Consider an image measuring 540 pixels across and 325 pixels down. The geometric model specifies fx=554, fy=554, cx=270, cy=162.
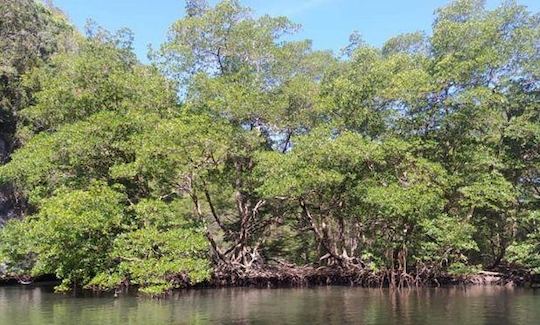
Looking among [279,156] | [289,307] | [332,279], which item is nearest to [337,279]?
[332,279]

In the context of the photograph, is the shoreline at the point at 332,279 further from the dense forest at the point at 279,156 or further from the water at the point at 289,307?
the water at the point at 289,307

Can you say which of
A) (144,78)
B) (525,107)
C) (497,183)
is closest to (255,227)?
(144,78)

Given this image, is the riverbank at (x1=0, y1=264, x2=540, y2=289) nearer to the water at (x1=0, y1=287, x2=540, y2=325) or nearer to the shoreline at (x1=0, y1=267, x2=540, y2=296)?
the shoreline at (x1=0, y1=267, x2=540, y2=296)

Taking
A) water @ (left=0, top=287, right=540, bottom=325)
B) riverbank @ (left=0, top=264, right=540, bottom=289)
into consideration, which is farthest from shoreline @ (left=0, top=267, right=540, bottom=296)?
water @ (left=0, top=287, right=540, bottom=325)

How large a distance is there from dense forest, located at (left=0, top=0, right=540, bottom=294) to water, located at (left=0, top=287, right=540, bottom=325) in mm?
1953

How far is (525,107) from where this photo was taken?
2667 cm

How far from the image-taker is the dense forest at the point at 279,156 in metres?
23.5

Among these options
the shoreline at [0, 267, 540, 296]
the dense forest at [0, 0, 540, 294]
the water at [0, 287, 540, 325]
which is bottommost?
the water at [0, 287, 540, 325]

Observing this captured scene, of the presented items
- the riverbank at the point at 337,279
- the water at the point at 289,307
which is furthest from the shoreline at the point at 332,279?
the water at the point at 289,307

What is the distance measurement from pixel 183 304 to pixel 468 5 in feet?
63.6

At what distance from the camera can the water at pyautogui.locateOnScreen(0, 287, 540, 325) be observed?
14844mm

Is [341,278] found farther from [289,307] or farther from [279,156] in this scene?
[289,307]

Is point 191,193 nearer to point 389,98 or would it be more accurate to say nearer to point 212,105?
point 212,105

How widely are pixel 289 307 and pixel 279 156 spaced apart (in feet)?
28.5
